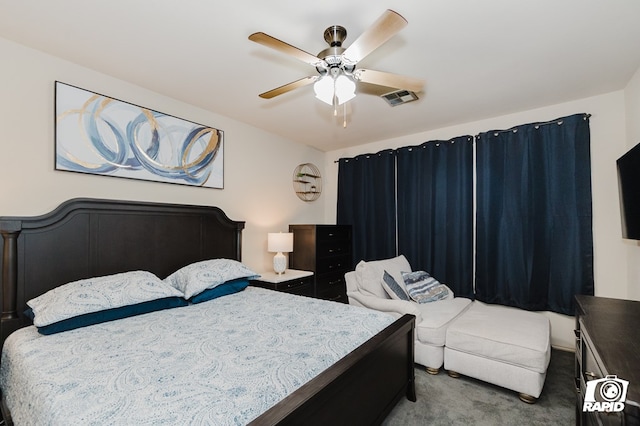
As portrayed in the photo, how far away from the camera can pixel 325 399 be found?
4.01 ft

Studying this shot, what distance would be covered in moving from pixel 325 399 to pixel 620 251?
3.20 metres

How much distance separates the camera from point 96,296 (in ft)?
6.20

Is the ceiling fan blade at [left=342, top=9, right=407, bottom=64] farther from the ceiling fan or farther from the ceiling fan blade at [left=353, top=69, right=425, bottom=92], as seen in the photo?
the ceiling fan blade at [left=353, top=69, right=425, bottom=92]

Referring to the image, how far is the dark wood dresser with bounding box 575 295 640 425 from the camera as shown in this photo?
92 cm

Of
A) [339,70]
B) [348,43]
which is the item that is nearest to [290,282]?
[339,70]

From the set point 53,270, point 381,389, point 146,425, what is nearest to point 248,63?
point 53,270

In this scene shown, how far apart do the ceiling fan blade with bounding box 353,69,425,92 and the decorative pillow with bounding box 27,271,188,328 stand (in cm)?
203

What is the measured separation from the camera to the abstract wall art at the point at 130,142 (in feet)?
7.36

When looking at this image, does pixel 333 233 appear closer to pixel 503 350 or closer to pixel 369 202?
A: pixel 369 202

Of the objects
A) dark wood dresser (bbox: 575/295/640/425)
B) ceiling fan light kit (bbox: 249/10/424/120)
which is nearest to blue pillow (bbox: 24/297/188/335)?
ceiling fan light kit (bbox: 249/10/424/120)

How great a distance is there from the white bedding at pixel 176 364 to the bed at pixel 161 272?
0.04m

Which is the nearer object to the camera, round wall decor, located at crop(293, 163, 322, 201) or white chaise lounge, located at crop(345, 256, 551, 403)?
white chaise lounge, located at crop(345, 256, 551, 403)

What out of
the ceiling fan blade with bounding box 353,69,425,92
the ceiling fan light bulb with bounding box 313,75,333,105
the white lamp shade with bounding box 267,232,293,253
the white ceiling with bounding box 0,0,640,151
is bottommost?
the white lamp shade with bounding box 267,232,293,253

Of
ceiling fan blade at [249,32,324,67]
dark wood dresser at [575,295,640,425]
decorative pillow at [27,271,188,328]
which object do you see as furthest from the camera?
decorative pillow at [27,271,188,328]
